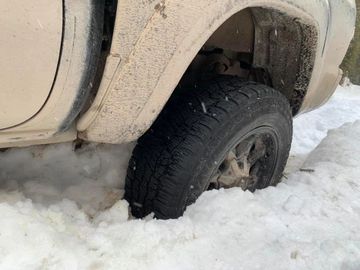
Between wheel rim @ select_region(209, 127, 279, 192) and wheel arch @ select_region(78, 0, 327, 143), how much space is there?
648 millimetres

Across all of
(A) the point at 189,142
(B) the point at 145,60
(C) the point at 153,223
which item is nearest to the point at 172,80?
(B) the point at 145,60

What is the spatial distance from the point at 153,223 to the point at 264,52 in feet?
3.92

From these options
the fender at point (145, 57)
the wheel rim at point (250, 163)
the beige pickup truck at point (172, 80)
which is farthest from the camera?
the wheel rim at point (250, 163)

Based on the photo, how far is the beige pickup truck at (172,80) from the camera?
1663mm

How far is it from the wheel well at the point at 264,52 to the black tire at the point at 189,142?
30 centimetres

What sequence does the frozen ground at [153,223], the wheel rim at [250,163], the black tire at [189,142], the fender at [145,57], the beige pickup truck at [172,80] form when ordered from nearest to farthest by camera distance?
the beige pickup truck at [172,80]
the fender at [145,57]
the frozen ground at [153,223]
the black tire at [189,142]
the wheel rim at [250,163]

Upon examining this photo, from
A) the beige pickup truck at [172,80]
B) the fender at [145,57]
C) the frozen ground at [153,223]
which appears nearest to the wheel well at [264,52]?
the beige pickup truck at [172,80]

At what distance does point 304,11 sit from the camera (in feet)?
8.16

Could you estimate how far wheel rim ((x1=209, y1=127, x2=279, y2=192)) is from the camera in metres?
2.69

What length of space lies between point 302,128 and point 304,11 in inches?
131

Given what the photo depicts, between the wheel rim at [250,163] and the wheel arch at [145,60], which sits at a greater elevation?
the wheel arch at [145,60]

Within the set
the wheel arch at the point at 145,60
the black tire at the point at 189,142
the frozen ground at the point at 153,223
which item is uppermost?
the wheel arch at the point at 145,60

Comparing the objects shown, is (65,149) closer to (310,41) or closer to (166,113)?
(166,113)

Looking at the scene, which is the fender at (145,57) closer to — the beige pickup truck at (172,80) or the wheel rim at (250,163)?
the beige pickup truck at (172,80)
